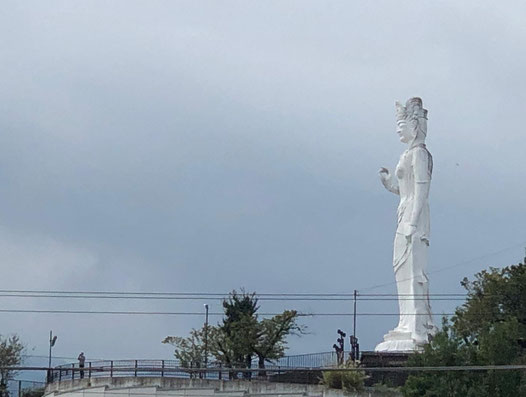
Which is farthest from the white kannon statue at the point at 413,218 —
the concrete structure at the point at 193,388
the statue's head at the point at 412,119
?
the concrete structure at the point at 193,388

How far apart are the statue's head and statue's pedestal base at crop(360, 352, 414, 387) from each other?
967cm

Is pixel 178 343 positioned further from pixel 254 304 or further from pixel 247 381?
pixel 247 381

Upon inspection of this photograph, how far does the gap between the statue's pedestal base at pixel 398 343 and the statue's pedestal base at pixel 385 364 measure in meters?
0.57

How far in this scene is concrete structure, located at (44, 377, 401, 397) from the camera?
170ft

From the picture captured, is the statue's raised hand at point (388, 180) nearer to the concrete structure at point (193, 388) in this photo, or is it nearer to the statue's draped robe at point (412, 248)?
the statue's draped robe at point (412, 248)

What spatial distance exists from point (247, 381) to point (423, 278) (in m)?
9.97

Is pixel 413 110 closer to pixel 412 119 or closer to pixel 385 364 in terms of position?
pixel 412 119

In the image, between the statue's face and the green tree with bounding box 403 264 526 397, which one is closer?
the green tree with bounding box 403 264 526 397

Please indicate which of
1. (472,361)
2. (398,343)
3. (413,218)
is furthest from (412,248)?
(472,361)

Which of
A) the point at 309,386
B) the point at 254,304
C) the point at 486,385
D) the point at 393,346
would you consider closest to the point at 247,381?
the point at 309,386

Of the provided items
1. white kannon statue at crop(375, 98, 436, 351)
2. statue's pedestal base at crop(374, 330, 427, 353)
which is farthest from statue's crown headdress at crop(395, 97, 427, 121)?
statue's pedestal base at crop(374, 330, 427, 353)

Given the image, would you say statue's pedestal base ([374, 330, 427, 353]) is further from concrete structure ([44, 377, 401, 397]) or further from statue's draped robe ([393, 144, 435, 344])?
concrete structure ([44, 377, 401, 397])

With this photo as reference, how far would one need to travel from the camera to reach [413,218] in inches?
2291

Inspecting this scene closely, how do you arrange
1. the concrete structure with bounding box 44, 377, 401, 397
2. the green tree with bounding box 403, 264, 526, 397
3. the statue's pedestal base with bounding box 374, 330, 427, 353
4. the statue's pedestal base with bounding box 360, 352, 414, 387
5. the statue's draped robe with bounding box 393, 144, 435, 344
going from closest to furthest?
the green tree with bounding box 403, 264, 526, 397 < the concrete structure with bounding box 44, 377, 401, 397 < the statue's pedestal base with bounding box 360, 352, 414, 387 < the statue's pedestal base with bounding box 374, 330, 427, 353 < the statue's draped robe with bounding box 393, 144, 435, 344
